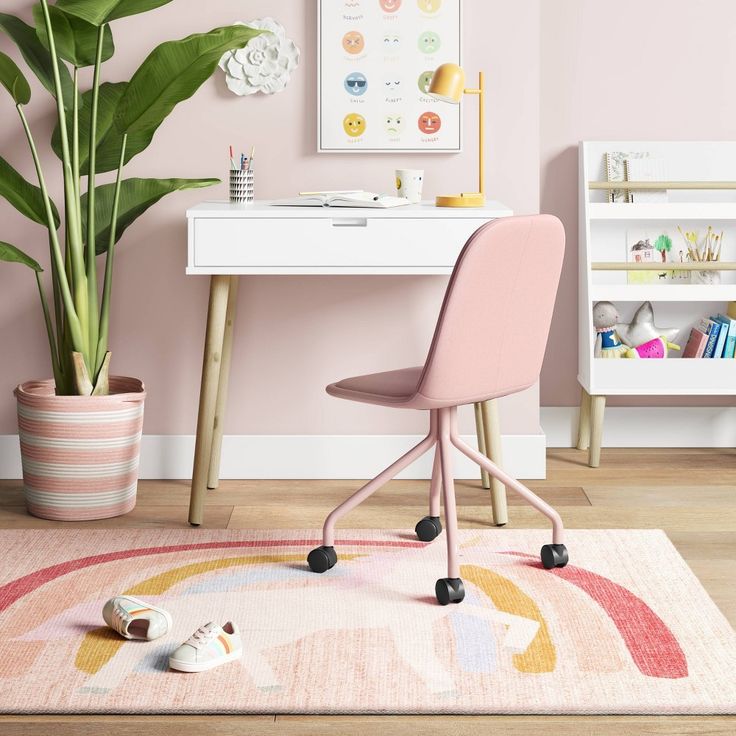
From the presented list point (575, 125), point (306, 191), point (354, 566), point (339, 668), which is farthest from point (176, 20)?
point (339, 668)

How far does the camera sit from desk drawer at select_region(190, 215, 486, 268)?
270 centimetres

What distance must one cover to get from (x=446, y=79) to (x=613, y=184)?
96cm

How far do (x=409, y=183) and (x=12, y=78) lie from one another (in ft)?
3.61

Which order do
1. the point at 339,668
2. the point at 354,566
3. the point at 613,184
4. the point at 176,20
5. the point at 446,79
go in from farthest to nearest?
the point at 613,184 < the point at 176,20 < the point at 446,79 < the point at 354,566 < the point at 339,668

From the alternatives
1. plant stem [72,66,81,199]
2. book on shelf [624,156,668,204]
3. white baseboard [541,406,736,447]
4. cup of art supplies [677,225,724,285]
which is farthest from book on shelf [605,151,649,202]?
plant stem [72,66,81,199]

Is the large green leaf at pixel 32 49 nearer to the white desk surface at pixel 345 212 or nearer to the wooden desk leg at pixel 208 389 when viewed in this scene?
the white desk surface at pixel 345 212

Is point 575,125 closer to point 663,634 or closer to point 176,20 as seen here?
point 176,20

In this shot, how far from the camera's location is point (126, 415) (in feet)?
9.27

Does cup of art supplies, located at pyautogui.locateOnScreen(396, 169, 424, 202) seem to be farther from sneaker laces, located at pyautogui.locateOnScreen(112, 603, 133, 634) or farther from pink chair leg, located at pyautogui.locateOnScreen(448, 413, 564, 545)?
sneaker laces, located at pyautogui.locateOnScreen(112, 603, 133, 634)

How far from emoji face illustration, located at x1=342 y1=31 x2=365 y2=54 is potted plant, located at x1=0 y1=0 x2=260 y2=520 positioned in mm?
478

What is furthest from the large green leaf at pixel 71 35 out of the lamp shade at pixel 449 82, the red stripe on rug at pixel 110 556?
the red stripe on rug at pixel 110 556

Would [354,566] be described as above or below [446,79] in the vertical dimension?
below

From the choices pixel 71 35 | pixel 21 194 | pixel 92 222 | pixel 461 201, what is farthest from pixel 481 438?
pixel 71 35

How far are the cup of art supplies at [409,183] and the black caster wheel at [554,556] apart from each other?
1073mm
